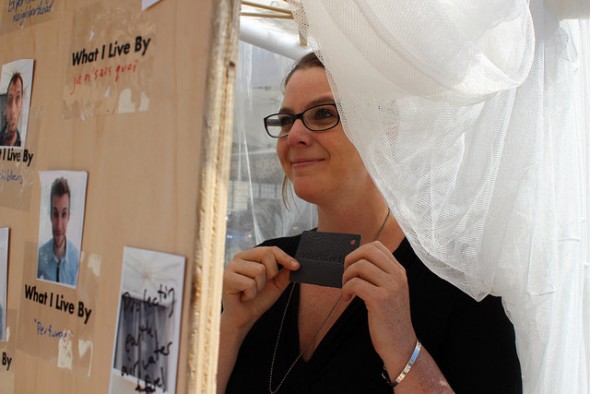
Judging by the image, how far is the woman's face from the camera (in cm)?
113

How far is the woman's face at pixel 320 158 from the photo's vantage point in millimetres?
1131

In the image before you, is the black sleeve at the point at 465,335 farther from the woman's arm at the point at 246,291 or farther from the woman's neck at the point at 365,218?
the woman's arm at the point at 246,291

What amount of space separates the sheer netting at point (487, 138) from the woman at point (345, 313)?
0.22ft

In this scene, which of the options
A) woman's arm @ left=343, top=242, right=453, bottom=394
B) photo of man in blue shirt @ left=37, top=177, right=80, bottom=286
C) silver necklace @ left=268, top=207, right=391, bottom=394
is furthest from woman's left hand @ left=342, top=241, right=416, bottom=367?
photo of man in blue shirt @ left=37, top=177, right=80, bottom=286

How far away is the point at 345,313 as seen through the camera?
106 centimetres

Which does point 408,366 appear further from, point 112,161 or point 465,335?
point 112,161

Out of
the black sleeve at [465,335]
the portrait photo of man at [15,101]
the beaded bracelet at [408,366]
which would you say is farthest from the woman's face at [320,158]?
the portrait photo of man at [15,101]

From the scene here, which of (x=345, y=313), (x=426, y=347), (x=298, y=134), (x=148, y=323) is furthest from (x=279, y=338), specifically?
(x=148, y=323)

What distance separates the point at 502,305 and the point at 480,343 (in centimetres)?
8

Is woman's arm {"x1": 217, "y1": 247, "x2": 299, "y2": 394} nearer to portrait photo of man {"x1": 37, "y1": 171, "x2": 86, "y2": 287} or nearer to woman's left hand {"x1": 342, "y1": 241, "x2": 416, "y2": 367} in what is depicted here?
woman's left hand {"x1": 342, "y1": 241, "x2": 416, "y2": 367}

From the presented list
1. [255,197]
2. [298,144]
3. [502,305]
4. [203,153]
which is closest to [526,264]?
[502,305]

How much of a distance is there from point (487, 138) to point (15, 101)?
0.65 metres

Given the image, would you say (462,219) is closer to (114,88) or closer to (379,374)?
(379,374)

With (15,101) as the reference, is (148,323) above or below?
below
